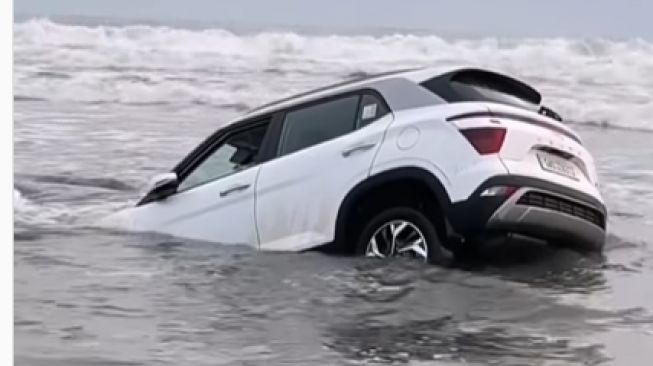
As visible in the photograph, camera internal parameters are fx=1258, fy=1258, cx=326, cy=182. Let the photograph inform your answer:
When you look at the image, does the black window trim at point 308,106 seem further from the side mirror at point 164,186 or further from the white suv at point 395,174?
the side mirror at point 164,186

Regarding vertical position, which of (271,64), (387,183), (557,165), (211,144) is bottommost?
(387,183)

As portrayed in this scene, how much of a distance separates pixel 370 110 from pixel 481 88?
0.67 meters

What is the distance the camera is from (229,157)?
7.98 m

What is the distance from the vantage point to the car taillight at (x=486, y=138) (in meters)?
6.88

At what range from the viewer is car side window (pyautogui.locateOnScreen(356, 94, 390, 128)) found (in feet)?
24.3

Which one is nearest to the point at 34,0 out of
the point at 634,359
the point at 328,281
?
the point at 328,281

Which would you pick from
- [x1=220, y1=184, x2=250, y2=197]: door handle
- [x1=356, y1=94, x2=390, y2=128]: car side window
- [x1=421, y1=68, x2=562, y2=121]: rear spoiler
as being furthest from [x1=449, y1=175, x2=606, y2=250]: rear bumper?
[x1=220, y1=184, x2=250, y2=197]: door handle

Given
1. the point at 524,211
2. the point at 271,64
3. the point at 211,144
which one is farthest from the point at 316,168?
the point at 271,64

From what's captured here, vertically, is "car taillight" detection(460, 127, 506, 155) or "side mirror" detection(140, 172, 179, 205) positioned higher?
"car taillight" detection(460, 127, 506, 155)

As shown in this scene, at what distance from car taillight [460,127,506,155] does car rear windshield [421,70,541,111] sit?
0.32 metres

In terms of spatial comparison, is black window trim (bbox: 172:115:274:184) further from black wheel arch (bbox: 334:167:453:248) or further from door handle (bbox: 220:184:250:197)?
black wheel arch (bbox: 334:167:453:248)

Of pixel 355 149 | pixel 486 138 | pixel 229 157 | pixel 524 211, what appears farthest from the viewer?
pixel 229 157

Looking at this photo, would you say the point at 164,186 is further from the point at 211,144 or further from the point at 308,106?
the point at 308,106

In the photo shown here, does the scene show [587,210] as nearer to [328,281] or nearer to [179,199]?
[328,281]
